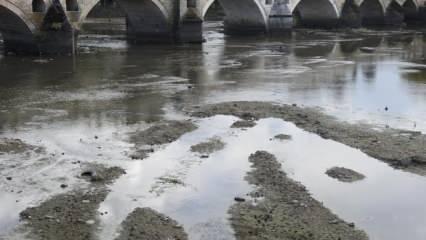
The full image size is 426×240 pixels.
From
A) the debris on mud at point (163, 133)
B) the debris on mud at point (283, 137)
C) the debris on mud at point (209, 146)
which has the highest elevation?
the debris on mud at point (163, 133)

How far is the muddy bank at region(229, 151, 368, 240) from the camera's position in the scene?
24.4ft

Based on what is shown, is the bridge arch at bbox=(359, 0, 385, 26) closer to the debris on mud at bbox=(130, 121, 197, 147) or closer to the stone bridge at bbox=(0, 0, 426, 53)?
the stone bridge at bbox=(0, 0, 426, 53)

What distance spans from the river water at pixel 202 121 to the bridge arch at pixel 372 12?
723 inches

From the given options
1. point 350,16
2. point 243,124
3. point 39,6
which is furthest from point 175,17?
point 243,124

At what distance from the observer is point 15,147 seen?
11.3m

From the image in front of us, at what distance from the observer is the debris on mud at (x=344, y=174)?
32.0 feet

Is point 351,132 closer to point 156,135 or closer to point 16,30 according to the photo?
point 156,135

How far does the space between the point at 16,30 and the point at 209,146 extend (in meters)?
17.9

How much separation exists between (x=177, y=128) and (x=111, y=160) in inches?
100.0

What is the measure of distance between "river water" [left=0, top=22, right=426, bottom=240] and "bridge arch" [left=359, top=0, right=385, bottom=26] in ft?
60.2

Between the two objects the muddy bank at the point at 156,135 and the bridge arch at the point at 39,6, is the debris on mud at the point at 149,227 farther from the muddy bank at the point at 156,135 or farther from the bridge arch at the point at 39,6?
the bridge arch at the point at 39,6

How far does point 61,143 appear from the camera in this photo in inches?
463

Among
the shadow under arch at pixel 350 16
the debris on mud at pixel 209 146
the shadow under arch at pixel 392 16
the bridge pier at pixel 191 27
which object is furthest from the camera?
the shadow under arch at pixel 392 16

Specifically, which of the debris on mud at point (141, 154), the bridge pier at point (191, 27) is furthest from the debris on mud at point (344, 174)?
the bridge pier at point (191, 27)
